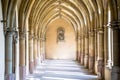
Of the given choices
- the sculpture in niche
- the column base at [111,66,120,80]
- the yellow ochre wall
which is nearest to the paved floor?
the column base at [111,66,120,80]

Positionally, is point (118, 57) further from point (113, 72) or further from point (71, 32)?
point (71, 32)

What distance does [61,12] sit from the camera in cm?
2845

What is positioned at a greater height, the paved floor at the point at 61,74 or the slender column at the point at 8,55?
the slender column at the point at 8,55

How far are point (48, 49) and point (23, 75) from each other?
68.6ft

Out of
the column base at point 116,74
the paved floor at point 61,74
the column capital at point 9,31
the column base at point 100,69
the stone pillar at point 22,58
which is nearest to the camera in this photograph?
the column base at point 116,74

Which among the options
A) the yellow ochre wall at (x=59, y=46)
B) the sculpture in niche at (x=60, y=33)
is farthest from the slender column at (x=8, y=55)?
the sculpture in niche at (x=60, y=33)

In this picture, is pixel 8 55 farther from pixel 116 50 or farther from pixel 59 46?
pixel 59 46

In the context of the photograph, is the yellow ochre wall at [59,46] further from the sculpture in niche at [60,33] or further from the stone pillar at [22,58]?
the stone pillar at [22,58]

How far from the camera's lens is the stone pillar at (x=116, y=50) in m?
10.2

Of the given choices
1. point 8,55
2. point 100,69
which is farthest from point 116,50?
point 8,55

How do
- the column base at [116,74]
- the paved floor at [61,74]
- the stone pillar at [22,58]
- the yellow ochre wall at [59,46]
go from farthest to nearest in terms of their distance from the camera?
1. the yellow ochre wall at [59,46]
2. the paved floor at [61,74]
3. the stone pillar at [22,58]
4. the column base at [116,74]

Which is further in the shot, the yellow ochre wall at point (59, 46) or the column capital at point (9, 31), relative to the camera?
the yellow ochre wall at point (59, 46)

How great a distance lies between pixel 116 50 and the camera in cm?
1029

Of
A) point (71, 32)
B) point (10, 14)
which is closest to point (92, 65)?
point (10, 14)
